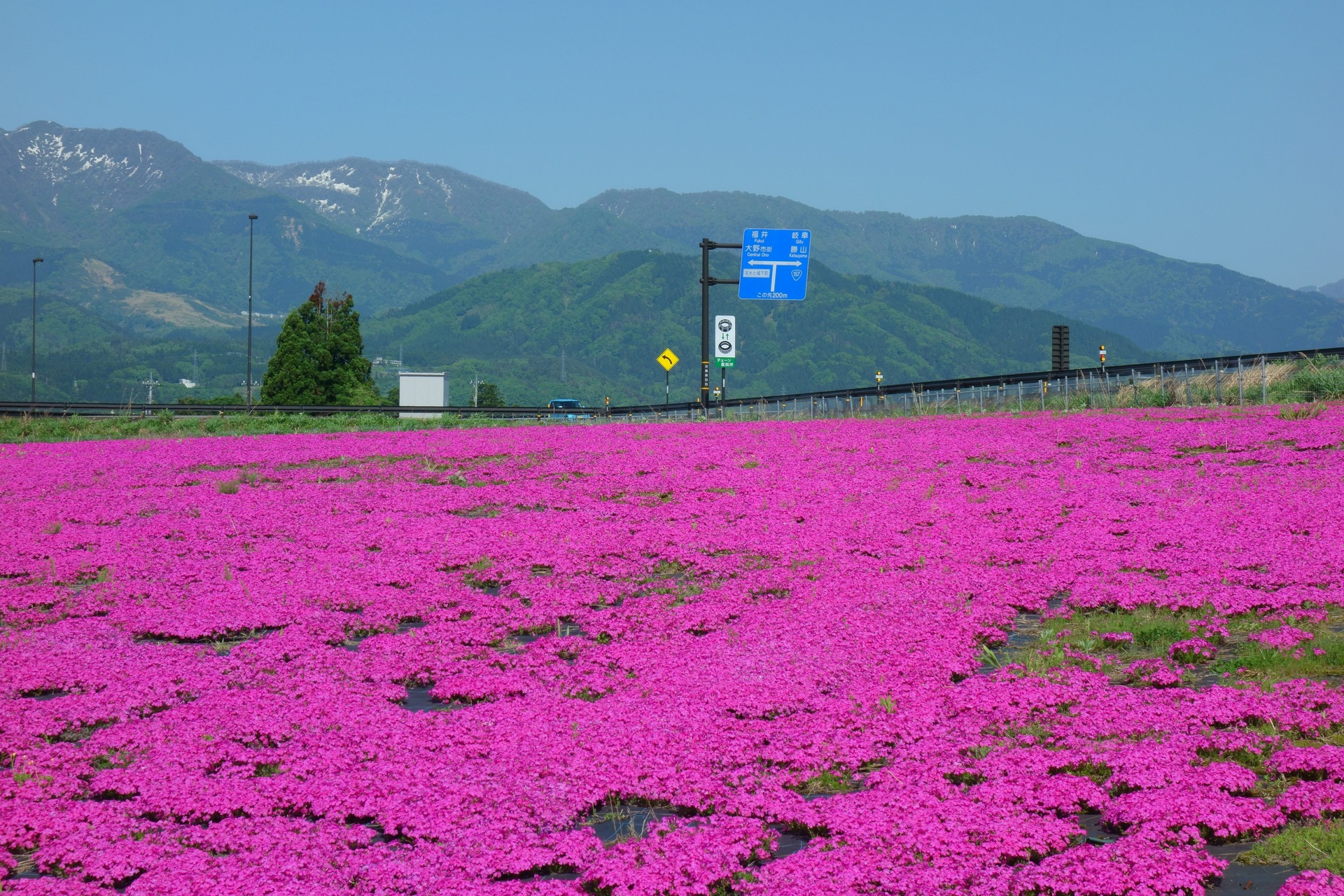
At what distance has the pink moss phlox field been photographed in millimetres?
5844

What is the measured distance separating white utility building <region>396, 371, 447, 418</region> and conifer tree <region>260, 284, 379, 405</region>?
859 inches

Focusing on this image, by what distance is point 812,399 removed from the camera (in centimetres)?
4916

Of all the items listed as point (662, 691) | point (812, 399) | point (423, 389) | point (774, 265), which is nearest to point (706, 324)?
point (774, 265)

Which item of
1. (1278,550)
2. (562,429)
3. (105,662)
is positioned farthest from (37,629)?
(562,429)

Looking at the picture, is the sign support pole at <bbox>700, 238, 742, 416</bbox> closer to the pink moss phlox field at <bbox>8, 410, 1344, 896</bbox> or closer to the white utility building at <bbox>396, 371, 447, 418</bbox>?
the white utility building at <bbox>396, 371, 447, 418</bbox>

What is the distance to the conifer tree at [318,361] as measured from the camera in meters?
81.6

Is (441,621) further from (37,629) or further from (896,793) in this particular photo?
(896,793)

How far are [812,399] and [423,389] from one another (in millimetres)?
21221

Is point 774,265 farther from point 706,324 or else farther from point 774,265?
point 706,324

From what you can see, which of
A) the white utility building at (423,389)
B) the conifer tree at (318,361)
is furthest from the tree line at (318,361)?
the white utility building at (423,389)

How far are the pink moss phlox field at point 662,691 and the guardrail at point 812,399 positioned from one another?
65.3ft

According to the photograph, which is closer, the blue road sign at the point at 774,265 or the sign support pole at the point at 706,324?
the sign support pole at the point at 706,324

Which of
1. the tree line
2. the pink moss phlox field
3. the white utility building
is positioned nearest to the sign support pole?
the white utility building

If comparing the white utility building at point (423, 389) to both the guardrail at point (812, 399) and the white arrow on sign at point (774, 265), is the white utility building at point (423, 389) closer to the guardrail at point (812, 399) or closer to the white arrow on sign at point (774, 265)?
the guardrail at point (812, 399)
